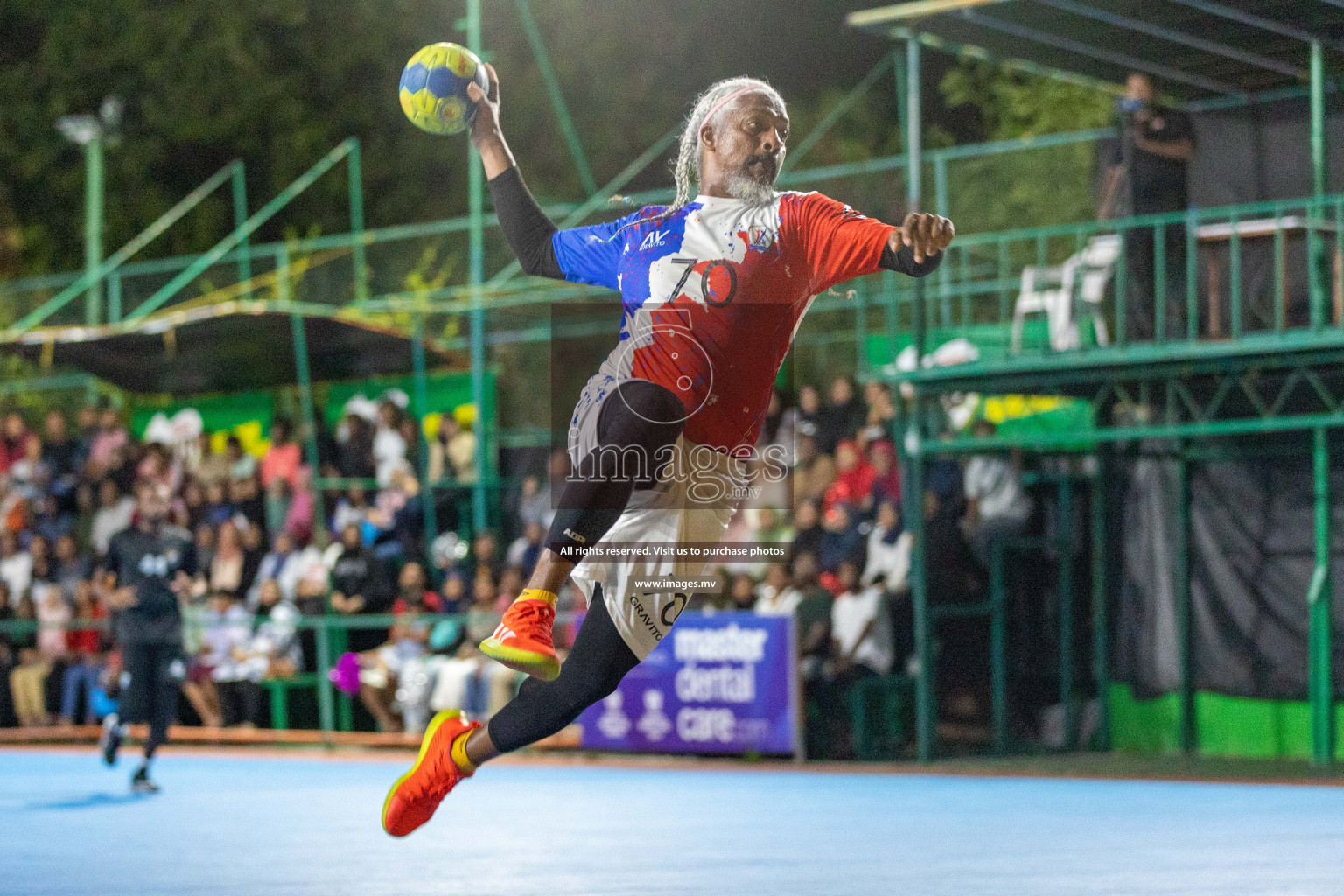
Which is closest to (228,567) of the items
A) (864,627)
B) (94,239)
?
(864,627)

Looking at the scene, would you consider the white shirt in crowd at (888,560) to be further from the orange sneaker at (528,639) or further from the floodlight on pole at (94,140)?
the floodlight on pole at (94,140)

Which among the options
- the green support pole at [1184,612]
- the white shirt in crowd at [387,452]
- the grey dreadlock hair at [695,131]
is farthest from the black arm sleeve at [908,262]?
the white shirt in crowd at [387,452]

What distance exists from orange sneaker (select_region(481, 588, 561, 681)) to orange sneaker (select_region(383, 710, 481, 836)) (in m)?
0.60

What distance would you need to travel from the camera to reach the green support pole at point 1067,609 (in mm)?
16031

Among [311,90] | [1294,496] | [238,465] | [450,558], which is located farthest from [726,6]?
[1294,496]

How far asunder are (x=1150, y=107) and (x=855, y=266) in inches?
373

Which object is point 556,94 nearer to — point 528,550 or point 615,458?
point 528,550

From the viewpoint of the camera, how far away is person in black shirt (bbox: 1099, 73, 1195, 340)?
1407cm

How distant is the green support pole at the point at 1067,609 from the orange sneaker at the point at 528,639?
37.2 feet

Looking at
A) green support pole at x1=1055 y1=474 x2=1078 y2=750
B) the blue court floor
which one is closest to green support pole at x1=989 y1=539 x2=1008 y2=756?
green support pole at x1=1055 y1=474 x2=1078 y2=750

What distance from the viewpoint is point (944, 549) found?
15.2m

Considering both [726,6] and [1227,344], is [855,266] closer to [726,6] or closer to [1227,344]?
[1227,344]

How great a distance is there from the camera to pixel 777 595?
15.1 meters

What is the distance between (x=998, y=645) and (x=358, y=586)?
594 centimetres
